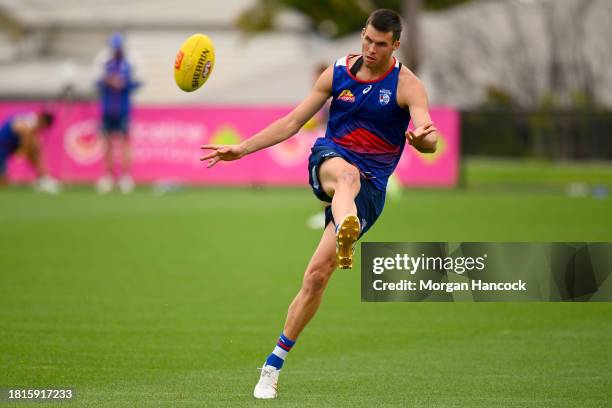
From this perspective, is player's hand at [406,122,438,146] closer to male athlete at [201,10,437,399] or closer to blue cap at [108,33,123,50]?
male athlete at [201,10,437,399]

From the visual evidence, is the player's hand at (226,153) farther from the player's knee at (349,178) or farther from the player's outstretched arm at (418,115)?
the player's outstretched arm at (418,115)

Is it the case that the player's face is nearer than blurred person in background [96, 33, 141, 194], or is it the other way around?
the player's face

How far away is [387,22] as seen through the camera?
300 inches

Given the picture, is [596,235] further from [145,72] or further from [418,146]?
[145,72]

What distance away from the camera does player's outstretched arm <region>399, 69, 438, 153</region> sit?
7199 millimetres

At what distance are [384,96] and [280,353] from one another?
1819 millimetres

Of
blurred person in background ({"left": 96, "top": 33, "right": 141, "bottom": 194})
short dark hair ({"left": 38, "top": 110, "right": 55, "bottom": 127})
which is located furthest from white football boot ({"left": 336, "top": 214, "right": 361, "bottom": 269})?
blurred person in background ({"left": 96, "top": 33, "right": 141, "bottom": 194})

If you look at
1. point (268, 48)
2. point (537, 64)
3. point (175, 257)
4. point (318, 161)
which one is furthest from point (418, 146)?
point (268, 48)

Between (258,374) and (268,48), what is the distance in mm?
42957

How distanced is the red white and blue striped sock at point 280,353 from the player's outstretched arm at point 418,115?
1516mm

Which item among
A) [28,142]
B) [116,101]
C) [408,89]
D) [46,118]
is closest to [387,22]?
[408,89]

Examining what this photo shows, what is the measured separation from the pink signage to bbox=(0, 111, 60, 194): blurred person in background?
118cm

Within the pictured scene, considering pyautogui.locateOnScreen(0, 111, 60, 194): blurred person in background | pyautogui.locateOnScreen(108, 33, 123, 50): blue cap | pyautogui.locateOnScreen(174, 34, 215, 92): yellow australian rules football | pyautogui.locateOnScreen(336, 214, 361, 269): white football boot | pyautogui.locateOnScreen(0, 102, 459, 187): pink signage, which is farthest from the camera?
pyautogui.locateOnScreen(0, 102, 459, 187): pink signage
